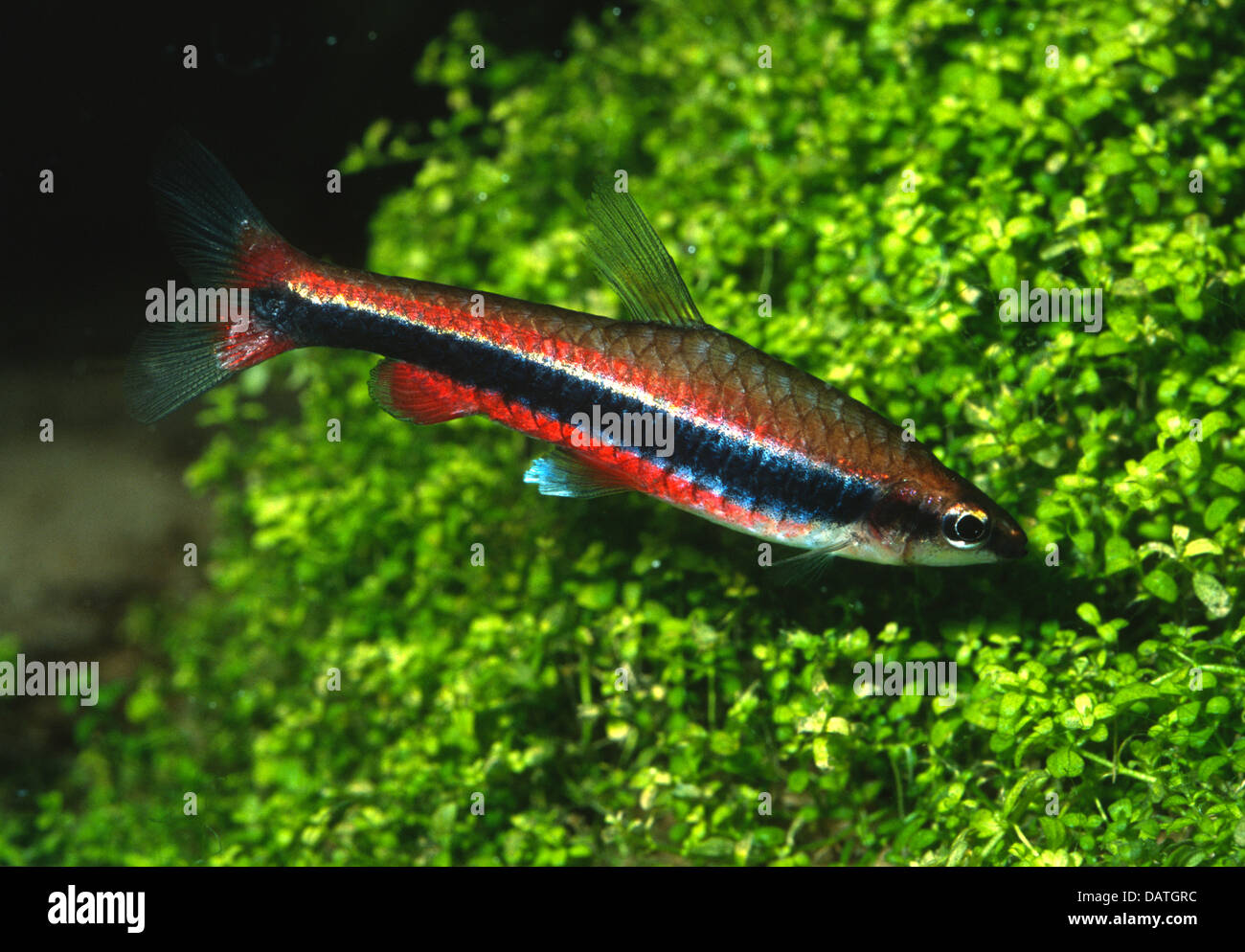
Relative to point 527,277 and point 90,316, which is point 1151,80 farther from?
point 90,316

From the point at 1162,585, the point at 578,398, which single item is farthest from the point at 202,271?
the point at 1162,585

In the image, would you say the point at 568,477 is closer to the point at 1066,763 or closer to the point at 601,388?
the point at 601,388

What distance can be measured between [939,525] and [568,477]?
1.03m

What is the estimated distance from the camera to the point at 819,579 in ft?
11.9

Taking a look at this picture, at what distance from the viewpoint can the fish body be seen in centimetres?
264

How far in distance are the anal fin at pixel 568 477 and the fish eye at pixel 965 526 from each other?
2.95 feet

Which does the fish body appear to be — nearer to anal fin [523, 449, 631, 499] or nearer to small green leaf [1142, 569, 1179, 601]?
anal fin [523, 449, 631, 499]

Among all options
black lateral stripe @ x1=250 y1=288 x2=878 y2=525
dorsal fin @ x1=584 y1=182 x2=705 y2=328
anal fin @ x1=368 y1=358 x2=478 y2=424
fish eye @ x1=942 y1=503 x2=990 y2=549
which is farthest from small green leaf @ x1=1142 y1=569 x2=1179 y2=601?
anal fin @ x1=368 y1=358 x2=478 y2=424

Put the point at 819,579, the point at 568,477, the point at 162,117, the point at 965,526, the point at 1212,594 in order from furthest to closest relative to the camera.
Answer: the point at 162,117, the point at 819,579, the point at 1212,594, the point at 568,477, the point at 965,526

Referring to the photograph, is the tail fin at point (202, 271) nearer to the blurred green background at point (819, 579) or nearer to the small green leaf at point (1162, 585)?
the blurred green background at point (819, 579)

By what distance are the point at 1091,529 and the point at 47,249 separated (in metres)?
5.58

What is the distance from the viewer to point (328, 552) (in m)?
5.15

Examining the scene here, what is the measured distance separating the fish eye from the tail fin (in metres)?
1.88

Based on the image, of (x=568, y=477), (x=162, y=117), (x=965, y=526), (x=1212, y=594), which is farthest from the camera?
(x=162, y=117)
